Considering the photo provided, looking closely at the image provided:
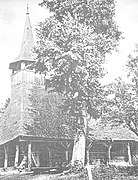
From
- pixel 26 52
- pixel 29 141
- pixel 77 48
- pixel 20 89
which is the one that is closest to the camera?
pixel 77 48

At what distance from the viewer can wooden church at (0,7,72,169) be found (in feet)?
81.7

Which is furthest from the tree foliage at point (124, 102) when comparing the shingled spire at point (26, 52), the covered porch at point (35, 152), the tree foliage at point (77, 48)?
the shingled spire at point (26, 52)

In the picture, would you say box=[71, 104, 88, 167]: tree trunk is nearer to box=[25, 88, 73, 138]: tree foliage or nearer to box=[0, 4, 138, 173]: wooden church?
box=[0, 4, 138, 173]: wooden church

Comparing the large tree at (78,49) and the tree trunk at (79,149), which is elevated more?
the large tree at (78,49)

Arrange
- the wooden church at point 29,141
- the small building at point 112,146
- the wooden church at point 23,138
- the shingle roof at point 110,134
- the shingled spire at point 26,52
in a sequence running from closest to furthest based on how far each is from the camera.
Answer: the wooden church at point 23,138 < the wooden church at point 29,141 < the shingle roof at point 110,134 < the small building at point 112,146 < the shingled spire at point 26,52

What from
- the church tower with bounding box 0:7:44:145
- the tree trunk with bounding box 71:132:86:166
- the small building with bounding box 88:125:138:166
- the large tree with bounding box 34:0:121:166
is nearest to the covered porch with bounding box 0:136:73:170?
the church tower with bounding box 0:7:44:145

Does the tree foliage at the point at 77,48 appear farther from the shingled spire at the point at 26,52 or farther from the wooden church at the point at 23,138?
the shingled spire at the point at 26,52

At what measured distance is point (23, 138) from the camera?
24.4 metres

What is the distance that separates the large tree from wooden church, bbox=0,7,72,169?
6.72m

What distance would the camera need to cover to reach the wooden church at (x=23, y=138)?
24906mm

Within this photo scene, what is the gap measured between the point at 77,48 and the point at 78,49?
16 centimetres

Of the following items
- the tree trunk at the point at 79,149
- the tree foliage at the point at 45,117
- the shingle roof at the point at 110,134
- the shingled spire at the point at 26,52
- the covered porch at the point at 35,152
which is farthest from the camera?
the shingled spire at the point at 26,52

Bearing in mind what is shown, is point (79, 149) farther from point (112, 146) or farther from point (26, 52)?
point (26, 52)

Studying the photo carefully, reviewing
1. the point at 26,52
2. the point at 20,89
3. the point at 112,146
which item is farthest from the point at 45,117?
the point at 26,52
